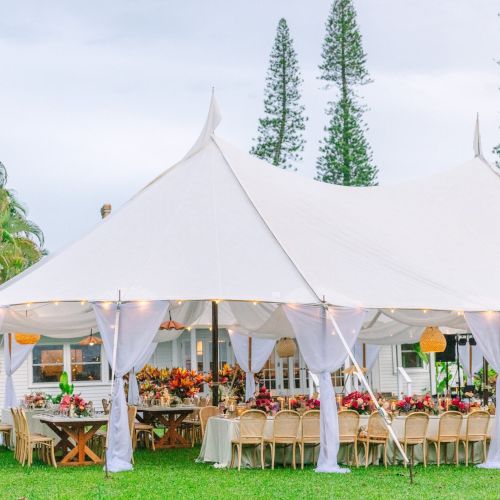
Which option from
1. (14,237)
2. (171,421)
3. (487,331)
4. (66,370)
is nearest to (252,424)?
(487,331)

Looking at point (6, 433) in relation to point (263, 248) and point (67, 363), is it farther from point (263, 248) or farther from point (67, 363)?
point (67, 363)

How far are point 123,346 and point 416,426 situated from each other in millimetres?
4587

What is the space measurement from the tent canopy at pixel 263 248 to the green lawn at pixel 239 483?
2476mm

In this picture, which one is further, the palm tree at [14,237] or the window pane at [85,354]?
the palm tree at [14,237]

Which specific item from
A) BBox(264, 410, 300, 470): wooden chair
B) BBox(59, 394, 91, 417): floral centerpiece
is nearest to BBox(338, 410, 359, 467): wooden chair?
BBox(264, 410, 300, 470): wooden chair

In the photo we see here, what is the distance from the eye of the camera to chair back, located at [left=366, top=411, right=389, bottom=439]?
1473 centimetres

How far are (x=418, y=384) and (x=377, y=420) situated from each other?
17.0m

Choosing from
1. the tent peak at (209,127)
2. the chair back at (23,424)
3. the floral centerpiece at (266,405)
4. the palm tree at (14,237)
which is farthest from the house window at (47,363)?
the floral centerpiece at (266,405)

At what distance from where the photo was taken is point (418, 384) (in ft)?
103

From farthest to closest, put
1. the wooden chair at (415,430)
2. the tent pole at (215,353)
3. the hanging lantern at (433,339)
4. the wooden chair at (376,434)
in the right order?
the hanging lantern at (433,339)
the tent pole at (215,353)
the wooden chair at (415,430)
the wooden chair at (376,434)

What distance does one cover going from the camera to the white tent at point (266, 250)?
14.6 meters

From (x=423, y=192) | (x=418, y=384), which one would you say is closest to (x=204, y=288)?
(x=423, y=192)

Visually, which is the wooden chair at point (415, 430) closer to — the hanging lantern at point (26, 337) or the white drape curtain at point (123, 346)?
the white drape curtain at point (123, 346)

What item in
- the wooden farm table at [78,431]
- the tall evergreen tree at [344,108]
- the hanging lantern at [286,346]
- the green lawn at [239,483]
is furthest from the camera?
the tall evergreen tree at [344,108]
